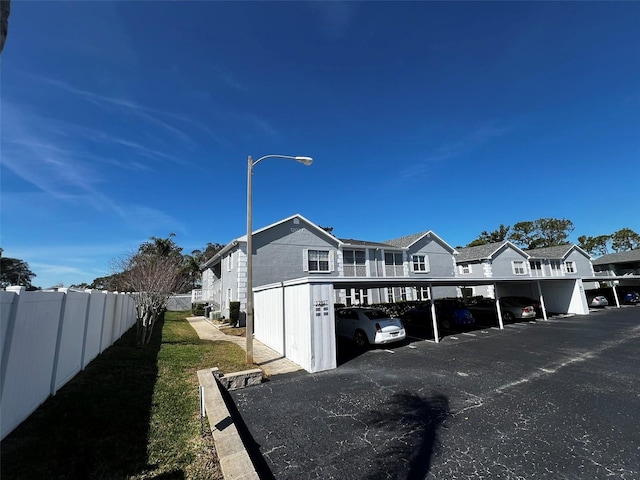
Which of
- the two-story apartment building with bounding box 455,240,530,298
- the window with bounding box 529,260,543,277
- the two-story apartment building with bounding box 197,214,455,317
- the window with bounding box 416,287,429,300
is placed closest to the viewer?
the two-story apartment building with bounding box 197,214,455,317

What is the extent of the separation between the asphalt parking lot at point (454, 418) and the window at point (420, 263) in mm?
17248

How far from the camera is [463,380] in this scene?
750 cm

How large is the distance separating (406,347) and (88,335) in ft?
36.5

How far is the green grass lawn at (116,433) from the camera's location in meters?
3.66

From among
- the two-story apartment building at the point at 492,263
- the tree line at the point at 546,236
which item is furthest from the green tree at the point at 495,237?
the two-story apartment building at the point at 492,263

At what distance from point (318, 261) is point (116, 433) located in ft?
59.3

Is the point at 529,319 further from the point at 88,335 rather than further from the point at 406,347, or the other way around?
the point at 88,335

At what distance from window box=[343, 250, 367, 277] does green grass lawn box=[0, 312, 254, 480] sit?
16.9 metres

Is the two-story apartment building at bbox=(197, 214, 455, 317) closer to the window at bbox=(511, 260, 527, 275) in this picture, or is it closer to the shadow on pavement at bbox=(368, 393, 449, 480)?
the window at bbox=(511, 260, 527, 275)

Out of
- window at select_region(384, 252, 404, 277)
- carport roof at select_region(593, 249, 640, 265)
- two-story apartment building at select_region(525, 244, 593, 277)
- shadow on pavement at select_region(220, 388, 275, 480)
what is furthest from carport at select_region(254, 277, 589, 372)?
carport roof at select_region(593, 249, 640, 265)

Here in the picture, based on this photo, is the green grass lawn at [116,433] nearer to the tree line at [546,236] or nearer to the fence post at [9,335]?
the fence post at [9,335]

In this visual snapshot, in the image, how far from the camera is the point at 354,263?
2473cm

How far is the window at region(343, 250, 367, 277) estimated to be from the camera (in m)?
24.3

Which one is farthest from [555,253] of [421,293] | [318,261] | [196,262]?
[196,262]
